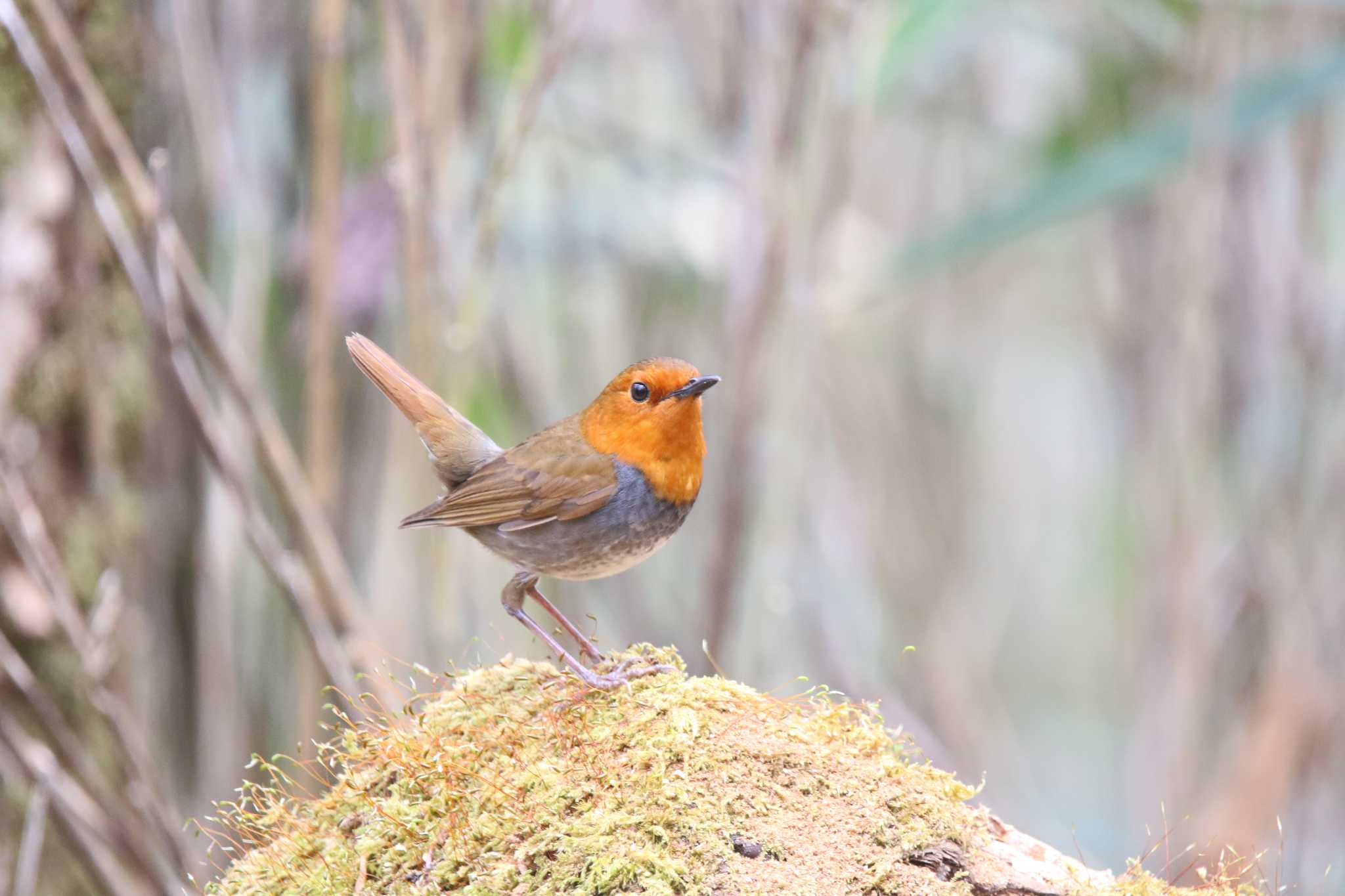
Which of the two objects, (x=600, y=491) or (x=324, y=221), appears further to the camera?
(x=324, y=221)

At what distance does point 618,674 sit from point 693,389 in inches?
26.5

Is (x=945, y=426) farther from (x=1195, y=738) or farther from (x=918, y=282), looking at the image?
(x=1195, y=738)

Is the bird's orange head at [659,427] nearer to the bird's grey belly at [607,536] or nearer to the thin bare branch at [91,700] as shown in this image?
the bird's grey belly at [607,536]

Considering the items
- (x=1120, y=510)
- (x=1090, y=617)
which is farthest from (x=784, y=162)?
(x=1090, y=617)

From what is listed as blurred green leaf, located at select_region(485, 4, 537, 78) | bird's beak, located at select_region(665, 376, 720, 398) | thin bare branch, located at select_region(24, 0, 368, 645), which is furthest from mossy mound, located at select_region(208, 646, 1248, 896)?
blurred green leaf, located at select_region(485, 4, 537, 78)

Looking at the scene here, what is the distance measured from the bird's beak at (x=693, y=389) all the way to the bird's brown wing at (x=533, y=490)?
20 centimetres

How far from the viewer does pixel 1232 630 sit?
4805mm

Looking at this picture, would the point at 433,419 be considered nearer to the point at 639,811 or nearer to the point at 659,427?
the point at 659,427

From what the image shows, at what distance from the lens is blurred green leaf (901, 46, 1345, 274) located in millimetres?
3898

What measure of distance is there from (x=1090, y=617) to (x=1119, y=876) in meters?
7.67

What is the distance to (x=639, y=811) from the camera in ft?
4.98

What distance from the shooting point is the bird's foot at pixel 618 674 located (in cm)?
181

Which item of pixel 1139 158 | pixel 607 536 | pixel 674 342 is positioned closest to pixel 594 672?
pixel 607 536

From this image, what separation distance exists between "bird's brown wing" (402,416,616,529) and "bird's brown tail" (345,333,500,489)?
17 cm
